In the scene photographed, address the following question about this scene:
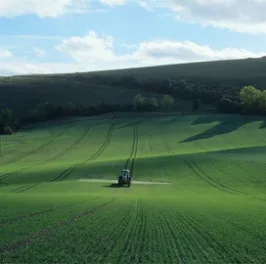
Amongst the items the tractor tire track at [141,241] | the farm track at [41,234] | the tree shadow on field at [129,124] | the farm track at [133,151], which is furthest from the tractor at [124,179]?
the tree shadow on field at [129,124]

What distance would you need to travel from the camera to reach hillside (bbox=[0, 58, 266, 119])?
139875 mm

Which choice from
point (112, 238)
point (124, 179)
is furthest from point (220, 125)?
point (112, 238)

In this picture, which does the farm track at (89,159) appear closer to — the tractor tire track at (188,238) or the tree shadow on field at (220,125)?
the tree shadow on field at (220,125)

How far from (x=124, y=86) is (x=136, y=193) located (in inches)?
4656

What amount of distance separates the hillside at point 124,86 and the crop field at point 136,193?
19.0 metres

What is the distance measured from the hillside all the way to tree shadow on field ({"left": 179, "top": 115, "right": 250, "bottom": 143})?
14.1 m

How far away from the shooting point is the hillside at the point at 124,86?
459 ft

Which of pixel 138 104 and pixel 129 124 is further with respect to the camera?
pixel 138 104

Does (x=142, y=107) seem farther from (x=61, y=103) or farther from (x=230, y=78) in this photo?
(x=230, y=78)

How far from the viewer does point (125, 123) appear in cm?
11631

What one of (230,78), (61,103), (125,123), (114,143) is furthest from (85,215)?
(230,78)

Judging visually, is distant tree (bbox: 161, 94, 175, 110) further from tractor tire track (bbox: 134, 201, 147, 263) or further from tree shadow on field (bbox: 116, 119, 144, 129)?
tractor tire track (bbox: 134, 201, 147, 263)

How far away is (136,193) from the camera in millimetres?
45625

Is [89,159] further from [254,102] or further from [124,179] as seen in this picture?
[254,102]
